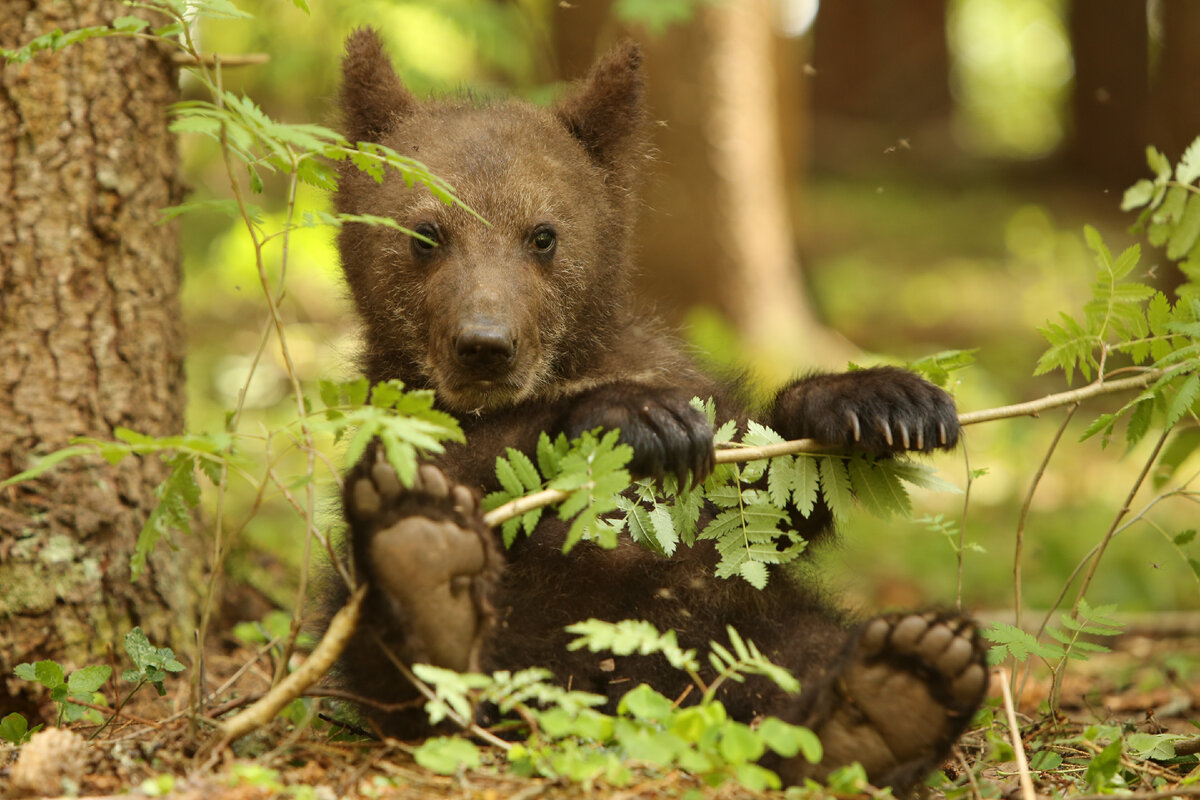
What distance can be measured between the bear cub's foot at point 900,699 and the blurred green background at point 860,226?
1.15 meters

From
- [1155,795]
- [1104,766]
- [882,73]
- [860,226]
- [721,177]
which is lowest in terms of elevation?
[860,226]

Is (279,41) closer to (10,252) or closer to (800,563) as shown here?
(10,252)

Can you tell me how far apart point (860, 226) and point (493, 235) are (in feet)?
46.2

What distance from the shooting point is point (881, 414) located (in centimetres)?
339

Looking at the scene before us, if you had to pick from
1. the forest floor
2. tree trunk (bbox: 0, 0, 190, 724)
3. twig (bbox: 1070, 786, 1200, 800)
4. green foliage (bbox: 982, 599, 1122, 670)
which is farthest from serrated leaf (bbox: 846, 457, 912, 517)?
tree trunk (bbox: 0, 0, 190, 724)

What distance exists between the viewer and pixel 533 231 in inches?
154

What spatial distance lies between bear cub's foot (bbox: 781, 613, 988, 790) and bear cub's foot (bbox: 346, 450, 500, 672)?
0.87 metres

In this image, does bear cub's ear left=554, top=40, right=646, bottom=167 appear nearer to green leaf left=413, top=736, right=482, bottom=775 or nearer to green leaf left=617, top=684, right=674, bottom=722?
green leaf left=617, top=684, right=674, bottom=722

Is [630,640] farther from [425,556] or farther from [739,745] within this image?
[425,556]

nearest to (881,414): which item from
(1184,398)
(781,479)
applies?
(781,479)

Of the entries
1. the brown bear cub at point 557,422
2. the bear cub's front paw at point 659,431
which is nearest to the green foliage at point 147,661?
the brown bear cub at point 557,422

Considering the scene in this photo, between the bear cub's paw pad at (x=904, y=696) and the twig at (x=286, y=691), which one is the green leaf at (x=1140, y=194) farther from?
the twig at (x=286, y=691)

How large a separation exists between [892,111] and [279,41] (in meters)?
16.7

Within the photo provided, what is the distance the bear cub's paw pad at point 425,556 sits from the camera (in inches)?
105
